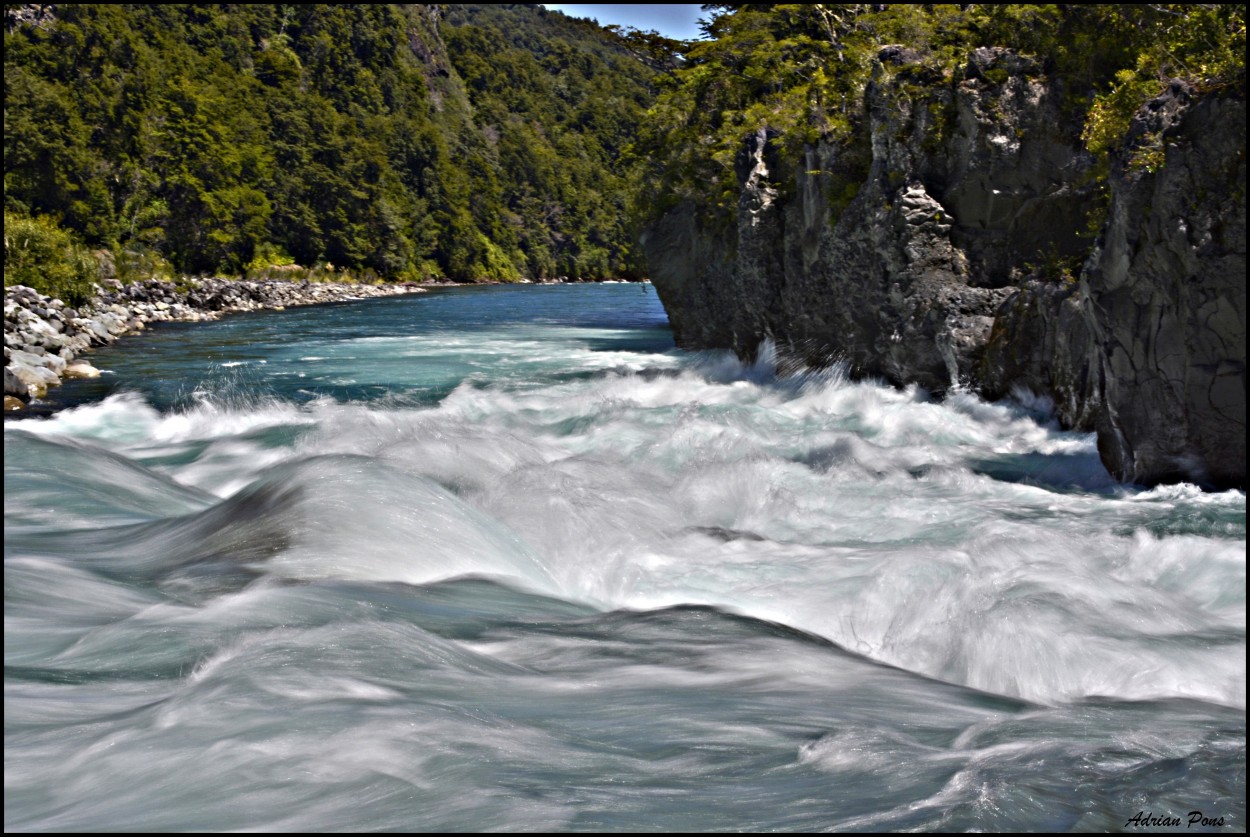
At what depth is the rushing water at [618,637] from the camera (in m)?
3.44

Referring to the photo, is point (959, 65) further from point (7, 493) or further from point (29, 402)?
point (29, 402)

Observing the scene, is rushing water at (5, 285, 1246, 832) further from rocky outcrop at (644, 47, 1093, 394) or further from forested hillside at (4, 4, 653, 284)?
forested hillside at (4, 4, 653, 284)

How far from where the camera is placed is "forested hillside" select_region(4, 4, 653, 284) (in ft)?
204

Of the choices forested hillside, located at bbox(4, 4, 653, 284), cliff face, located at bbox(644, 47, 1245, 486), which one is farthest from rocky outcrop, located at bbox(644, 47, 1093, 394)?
forested hillside, located at bbox(4, 4, 653, 284)

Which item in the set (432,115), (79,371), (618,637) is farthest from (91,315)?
(432,115)

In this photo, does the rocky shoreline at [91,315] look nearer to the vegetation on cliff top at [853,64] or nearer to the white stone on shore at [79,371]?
the white stone on shore at [79,371]

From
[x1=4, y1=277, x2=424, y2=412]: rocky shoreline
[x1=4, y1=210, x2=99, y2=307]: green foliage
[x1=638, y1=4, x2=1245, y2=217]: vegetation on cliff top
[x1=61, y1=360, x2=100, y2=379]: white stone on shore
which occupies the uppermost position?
[x1=638, y1=4, x2=1245, y2=217]: vegetation on cliff top

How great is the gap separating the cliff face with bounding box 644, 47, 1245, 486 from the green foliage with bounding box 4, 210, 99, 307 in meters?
19.5

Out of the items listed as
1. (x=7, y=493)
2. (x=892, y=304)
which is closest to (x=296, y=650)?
(x=7, y=493)

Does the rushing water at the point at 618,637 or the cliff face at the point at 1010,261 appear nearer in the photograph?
the rushing water at the point at 618,637

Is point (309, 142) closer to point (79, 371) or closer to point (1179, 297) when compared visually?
point (79, 371)

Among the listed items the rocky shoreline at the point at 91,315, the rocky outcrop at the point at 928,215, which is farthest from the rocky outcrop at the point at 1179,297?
the rocky shoreline at the point at 91,315

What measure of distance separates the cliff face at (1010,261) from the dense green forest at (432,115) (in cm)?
51

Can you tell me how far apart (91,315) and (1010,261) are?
26.4 meters
